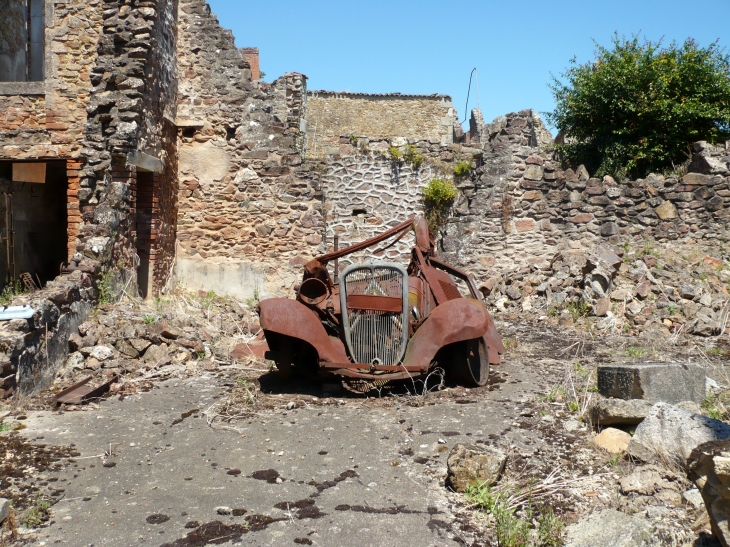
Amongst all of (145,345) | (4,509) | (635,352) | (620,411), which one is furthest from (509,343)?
(4,509)

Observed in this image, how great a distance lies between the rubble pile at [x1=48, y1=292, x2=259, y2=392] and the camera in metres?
6.84

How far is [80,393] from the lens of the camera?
19.9ft

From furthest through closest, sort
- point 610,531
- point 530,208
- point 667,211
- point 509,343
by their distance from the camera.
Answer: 1. point 530,208
2. point 667,211
3. point 509,343
4. point 610,531

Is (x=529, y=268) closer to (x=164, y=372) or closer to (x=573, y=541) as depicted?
(x=164, y=372)

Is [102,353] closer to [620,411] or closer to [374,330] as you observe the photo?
[374,330]

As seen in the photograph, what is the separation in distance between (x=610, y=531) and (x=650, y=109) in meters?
10.6

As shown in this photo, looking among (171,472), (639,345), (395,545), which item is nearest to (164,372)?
(171,472)

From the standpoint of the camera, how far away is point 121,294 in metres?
8.48

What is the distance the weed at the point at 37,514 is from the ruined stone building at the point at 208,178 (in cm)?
480

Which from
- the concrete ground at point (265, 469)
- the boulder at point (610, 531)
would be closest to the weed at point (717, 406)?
the concrete ground at point (265, 469)

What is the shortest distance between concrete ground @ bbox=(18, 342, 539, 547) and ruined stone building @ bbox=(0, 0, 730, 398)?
11.8 feet

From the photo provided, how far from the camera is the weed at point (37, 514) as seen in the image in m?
3.63

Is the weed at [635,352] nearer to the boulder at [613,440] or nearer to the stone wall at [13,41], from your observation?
the boulder at [613,440]

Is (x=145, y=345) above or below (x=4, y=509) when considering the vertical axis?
above
